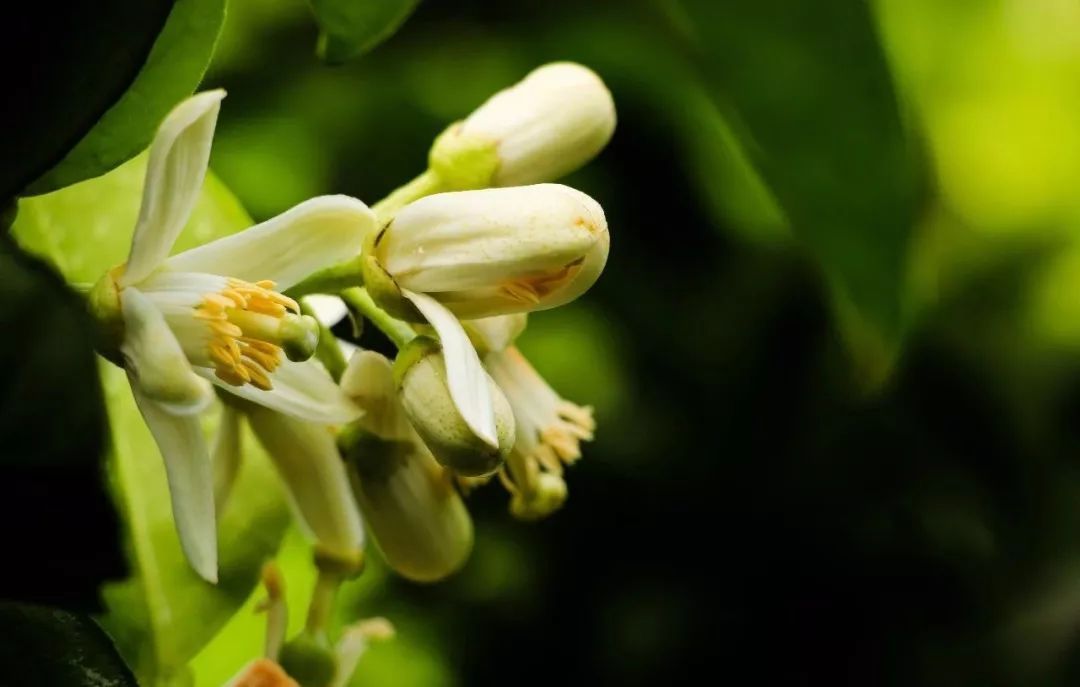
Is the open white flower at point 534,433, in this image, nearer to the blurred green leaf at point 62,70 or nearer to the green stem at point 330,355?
the green stem at point 330,355

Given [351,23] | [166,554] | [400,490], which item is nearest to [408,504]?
[400,490]

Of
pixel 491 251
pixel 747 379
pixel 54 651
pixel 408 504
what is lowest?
pixel 54 651

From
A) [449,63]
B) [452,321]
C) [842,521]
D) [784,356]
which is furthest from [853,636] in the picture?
[452,321]

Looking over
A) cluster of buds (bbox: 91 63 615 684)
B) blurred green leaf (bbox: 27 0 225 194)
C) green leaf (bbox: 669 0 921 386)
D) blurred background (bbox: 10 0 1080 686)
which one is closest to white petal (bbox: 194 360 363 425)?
cluster of buds (bbox: 91 63 615 684)

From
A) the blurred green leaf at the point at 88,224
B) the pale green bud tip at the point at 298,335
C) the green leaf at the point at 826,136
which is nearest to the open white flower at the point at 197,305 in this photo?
the pale green bud tip at the point at 298,335

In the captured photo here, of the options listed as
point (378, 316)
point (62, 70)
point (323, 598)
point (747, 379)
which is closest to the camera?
point (62, 70)

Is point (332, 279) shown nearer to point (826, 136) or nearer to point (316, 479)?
point (316, 479)
